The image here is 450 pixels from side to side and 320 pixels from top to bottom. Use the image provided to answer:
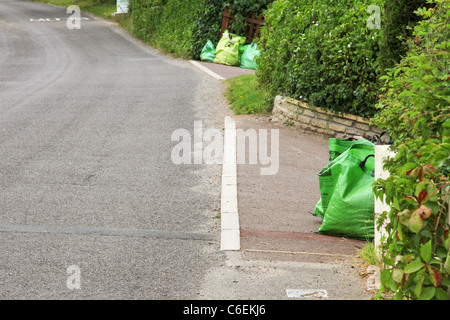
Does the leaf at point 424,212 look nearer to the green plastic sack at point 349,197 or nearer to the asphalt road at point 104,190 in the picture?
the asphalt road at point 104,190

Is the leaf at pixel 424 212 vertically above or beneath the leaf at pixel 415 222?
above

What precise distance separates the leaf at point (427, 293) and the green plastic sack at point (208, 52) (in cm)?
1701

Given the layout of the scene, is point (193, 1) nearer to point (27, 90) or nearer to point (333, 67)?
point (27, 90)

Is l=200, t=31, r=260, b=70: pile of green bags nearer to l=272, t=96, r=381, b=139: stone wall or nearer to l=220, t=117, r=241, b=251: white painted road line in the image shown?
l=272, t=96, r=381, b=139: stone wall

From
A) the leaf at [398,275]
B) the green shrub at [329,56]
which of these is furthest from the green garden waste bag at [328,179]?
the green shrub at [329,56]

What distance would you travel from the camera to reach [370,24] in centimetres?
904

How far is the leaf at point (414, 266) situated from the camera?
324 cm

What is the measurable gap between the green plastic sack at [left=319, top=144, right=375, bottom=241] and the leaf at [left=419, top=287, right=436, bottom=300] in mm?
2071

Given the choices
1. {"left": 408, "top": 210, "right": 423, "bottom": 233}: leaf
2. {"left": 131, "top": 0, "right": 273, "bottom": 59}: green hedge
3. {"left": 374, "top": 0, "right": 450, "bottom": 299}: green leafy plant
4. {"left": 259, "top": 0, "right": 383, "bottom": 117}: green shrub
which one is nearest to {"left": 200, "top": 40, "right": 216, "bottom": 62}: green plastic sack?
{"left": 131, "top": 0, "right": 273, "bottom": 59}: green hedge

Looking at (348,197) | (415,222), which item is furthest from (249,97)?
(415,222)

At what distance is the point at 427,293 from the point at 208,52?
17400 millimetres

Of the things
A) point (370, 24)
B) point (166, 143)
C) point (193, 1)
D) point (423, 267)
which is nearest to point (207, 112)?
point (166, 143)

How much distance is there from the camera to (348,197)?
5.46 metres

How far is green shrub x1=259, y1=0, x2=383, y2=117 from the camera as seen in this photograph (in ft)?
29.9
